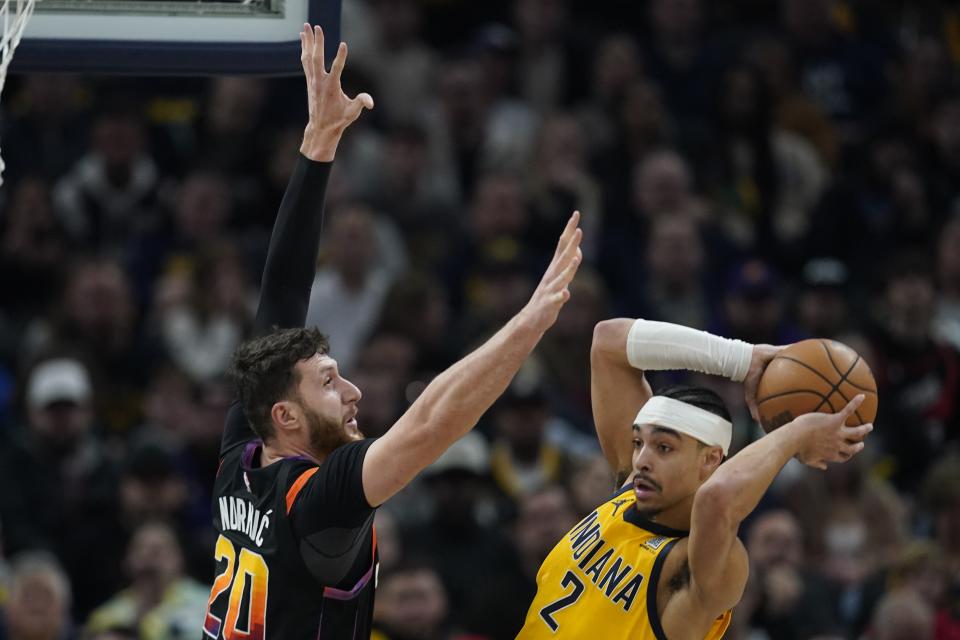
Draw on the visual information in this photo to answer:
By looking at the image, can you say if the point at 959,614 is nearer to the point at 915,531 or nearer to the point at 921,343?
the point at 915,531

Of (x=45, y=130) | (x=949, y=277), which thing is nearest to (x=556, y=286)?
(x=949, y=277)

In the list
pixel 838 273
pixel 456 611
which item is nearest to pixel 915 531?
pixel 838 273

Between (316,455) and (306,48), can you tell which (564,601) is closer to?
(316,455)

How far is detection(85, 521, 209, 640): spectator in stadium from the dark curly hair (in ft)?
11.8

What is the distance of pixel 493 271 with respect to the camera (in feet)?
36.8

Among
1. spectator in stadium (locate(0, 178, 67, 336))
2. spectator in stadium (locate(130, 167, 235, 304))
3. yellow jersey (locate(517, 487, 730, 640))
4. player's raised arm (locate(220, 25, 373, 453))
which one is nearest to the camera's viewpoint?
yellow jersey (locate(517, 487, 730, 640))

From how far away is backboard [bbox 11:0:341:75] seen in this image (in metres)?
5.43

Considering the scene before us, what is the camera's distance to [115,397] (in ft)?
35.1

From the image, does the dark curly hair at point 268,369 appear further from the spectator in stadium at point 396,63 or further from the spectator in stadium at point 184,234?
the spectator in stadium at point 396,63

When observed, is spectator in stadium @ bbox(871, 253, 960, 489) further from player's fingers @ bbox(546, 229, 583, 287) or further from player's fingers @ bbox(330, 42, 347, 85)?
player's fingers @ bbox(546, 229, 583, 287)

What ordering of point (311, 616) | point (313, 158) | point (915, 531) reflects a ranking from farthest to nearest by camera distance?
point (915, 531), point (313, 158), point (311, 616)

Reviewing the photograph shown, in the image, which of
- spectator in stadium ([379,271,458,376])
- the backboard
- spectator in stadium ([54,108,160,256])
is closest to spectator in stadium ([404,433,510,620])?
spectator in stadium ([379,271,458,376])

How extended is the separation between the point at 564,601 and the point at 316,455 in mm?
1090

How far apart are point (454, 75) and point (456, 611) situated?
4.73 metres
